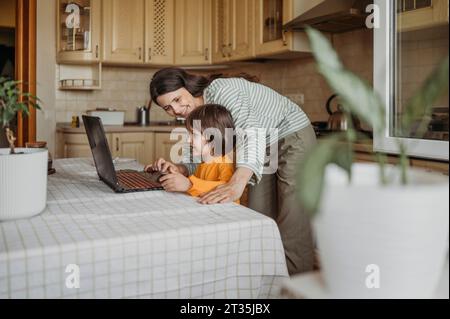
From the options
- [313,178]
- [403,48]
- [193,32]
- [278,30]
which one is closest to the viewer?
[313,178]

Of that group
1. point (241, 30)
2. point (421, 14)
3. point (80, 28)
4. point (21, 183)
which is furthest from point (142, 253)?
point (80, 28)

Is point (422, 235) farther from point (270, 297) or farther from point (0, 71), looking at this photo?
point (0, 71)

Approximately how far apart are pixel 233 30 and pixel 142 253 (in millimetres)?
3398

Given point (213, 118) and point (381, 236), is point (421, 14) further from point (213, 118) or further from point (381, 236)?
point (381, 236)

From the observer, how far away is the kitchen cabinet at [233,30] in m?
3.88

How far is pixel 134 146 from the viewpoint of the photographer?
13.4 ft

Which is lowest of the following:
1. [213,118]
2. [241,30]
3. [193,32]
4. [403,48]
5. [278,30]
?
[213,118]

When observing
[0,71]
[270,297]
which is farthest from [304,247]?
[0,71]

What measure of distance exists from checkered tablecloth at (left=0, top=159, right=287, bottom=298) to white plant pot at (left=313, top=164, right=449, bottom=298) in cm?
48

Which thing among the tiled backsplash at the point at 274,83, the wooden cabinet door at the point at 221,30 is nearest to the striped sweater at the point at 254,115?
the tiled backsplash at the point at 274,83

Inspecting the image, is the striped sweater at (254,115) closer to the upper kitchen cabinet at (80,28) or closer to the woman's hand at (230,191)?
the woman's hand at (230,191)

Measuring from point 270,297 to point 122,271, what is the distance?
0.36m

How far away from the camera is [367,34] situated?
3.22m
